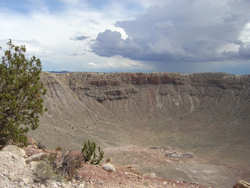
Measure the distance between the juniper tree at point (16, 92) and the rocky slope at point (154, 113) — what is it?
92.3 feet

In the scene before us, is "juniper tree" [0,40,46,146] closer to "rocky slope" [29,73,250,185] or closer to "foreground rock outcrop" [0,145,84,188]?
"foreground rock outcrop" [0,145,84,188]

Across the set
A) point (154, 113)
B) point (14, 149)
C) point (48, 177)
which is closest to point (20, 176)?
point (48, 177)

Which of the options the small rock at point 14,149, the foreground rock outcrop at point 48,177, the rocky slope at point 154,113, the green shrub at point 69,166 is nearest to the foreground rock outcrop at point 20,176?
the foreground rock outcrop at point 48,177

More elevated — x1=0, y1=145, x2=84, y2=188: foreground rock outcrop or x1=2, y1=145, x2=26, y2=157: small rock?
x1=2, y1=145, x2=26, y2=157: small rock

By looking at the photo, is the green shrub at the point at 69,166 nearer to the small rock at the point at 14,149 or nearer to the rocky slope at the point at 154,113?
the small rock at the point at 14,149

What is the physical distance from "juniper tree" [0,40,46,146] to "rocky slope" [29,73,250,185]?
2813 centimetres

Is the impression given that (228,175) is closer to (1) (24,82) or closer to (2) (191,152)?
(2) (191,152)

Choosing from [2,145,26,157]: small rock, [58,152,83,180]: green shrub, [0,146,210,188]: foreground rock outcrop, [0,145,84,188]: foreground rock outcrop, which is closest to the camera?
[0,145,84,188]: foreground rock outcrop

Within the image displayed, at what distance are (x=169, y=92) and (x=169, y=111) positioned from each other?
8346 mm

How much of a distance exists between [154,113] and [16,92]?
6020 centimetres

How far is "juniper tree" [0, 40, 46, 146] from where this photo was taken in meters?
10.2

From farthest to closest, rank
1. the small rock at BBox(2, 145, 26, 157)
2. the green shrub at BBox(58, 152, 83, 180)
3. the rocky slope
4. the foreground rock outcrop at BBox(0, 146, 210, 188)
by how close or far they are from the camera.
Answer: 1. the rocky slope
2. the small rock at BBox(2, 145, 26, 157)
3. the green shrub at BBox(58, 152, 83, 180)
4. the foreground rock outcrop at BBox(0, 146, 210, 188)

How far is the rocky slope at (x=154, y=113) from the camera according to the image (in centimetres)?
4450

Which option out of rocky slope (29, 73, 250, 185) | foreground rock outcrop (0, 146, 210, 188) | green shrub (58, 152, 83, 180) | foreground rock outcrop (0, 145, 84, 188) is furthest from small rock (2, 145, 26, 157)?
rocky slope (29, 73, 250, 185)
